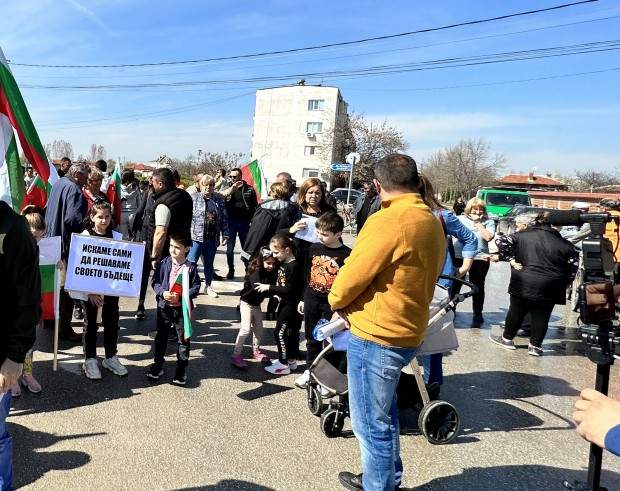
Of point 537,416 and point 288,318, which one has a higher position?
point 288,318

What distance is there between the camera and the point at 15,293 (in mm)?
2125

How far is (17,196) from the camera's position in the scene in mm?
3385

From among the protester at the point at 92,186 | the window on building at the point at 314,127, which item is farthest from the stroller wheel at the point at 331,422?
the window on building at the point at 314,127

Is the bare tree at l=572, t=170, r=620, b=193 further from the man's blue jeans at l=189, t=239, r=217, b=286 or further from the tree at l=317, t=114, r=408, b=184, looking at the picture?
the man's blue jeans at l=189, t=239, r=217, b=286

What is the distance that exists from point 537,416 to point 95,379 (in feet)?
13.3

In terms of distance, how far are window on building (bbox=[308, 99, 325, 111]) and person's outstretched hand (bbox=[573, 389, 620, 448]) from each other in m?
59.0

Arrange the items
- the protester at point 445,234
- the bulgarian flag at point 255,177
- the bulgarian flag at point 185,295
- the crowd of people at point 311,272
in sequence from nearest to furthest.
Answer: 1. the crowd of people at point 311,272
2. the protester at point 445,234
3. the bulgarian flag at point 185,295
4. the bulgarian flag at point 255,177

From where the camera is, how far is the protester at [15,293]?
2082 mm

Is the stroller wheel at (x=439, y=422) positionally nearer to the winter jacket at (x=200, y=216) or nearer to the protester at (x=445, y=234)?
the protester at (x=445, y=234)

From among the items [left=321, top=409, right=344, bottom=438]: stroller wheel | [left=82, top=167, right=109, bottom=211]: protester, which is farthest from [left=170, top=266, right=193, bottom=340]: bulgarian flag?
[left=82, top=167, right=109, bottom=211]: protester

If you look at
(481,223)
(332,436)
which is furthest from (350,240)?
(332,436)

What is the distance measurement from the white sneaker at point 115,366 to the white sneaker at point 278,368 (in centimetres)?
139

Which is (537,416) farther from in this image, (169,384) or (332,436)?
(169,384)

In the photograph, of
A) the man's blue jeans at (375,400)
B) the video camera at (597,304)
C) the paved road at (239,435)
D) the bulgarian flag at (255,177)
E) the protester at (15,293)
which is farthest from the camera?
the bulgarian flag at (255,177)
